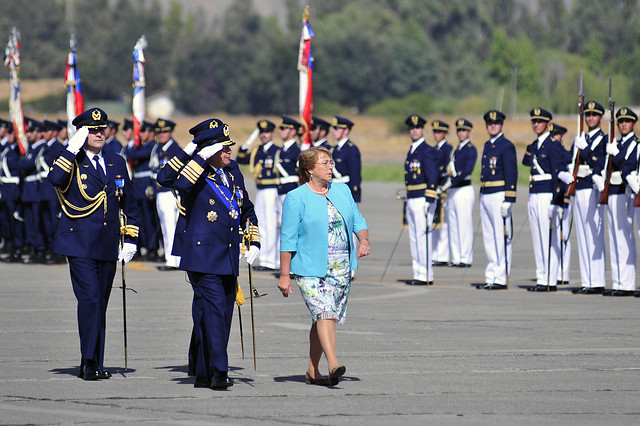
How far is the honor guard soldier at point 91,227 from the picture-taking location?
32.7 ft

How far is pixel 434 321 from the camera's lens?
13.3 meters

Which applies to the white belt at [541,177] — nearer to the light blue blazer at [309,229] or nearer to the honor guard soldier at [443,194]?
the honor guard soldier at [443,194]

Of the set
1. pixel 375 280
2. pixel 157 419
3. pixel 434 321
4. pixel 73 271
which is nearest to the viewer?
pixel 157 419

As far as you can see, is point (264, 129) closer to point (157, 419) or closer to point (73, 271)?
point (73, 271)

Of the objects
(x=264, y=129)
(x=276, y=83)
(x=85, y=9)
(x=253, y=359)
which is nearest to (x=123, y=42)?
(x=276, y=83)

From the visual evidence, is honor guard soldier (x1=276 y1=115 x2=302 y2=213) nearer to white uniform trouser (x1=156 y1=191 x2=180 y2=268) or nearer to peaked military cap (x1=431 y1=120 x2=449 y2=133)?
white uniform trouser (x1=156 y1=191 x2=180 y2=268)

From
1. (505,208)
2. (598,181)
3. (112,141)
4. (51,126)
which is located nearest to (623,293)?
(598,181)

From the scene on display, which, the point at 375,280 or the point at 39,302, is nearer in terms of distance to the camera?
the point at 39,302

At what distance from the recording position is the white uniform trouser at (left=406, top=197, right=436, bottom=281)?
56.5 ft

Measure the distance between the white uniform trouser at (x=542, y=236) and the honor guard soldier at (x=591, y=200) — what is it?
400 mm

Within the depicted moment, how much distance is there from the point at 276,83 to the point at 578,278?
315 ft

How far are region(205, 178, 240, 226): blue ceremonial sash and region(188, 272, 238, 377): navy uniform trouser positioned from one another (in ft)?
1.53

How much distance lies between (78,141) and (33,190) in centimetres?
1111

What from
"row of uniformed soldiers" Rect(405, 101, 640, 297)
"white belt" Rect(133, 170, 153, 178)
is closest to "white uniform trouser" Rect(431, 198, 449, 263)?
"row of uniformed soldiers" Rect(405, 101, 640, 297)
